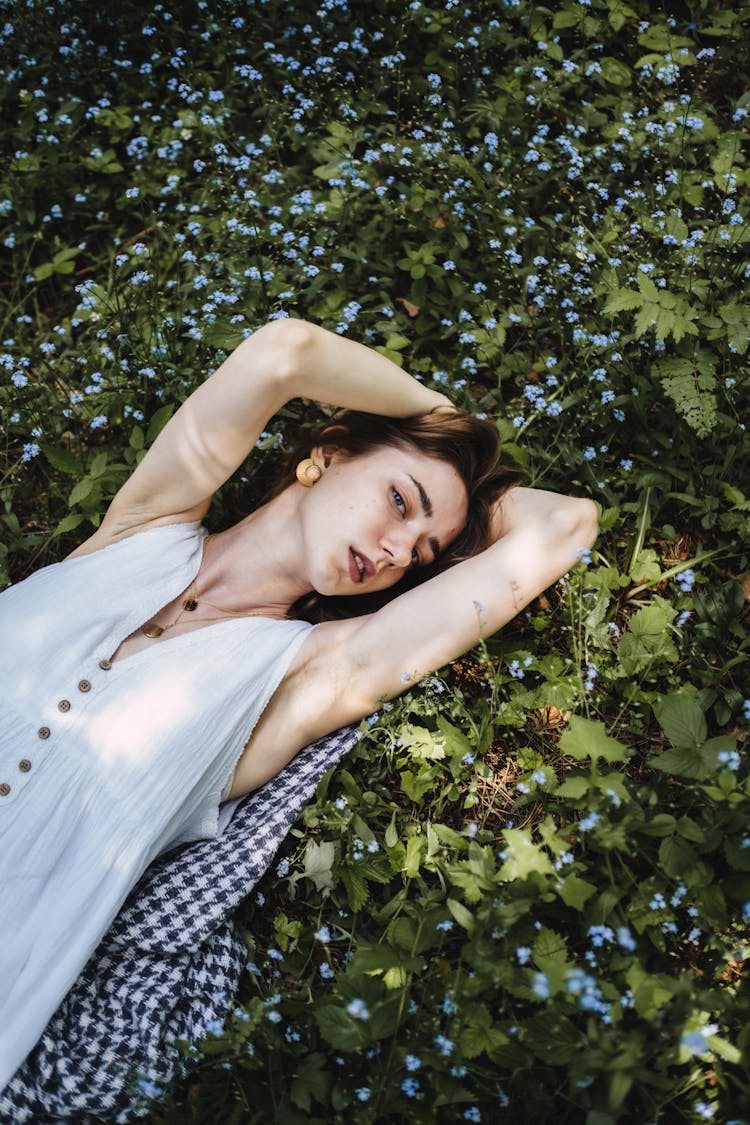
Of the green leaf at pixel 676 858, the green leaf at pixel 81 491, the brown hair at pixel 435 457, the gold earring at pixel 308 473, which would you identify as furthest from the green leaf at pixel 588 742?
Result: the green leaf at pixel 81 491

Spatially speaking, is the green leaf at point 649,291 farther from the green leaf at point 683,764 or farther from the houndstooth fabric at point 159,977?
the houndstooth fabric at point 159,977

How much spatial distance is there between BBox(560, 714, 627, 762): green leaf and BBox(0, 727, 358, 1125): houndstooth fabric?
0.90 meters

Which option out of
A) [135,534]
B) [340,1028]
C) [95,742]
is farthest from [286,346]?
[340,1028]

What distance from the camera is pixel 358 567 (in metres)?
3.01

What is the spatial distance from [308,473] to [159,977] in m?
1.76

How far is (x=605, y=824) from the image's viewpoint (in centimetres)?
228

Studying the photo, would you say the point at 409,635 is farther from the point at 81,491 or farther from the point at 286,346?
the point at 81,491

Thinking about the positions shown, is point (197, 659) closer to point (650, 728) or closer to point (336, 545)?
point (336, 545)

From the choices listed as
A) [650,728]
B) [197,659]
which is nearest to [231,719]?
[197,659]

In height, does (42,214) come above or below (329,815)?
above

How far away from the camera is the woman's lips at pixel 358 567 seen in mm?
2986

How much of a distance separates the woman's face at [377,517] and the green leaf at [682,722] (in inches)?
39.1

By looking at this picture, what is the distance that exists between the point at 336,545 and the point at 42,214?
10.3 feet

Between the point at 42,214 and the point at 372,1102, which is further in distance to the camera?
the point at 42,214
